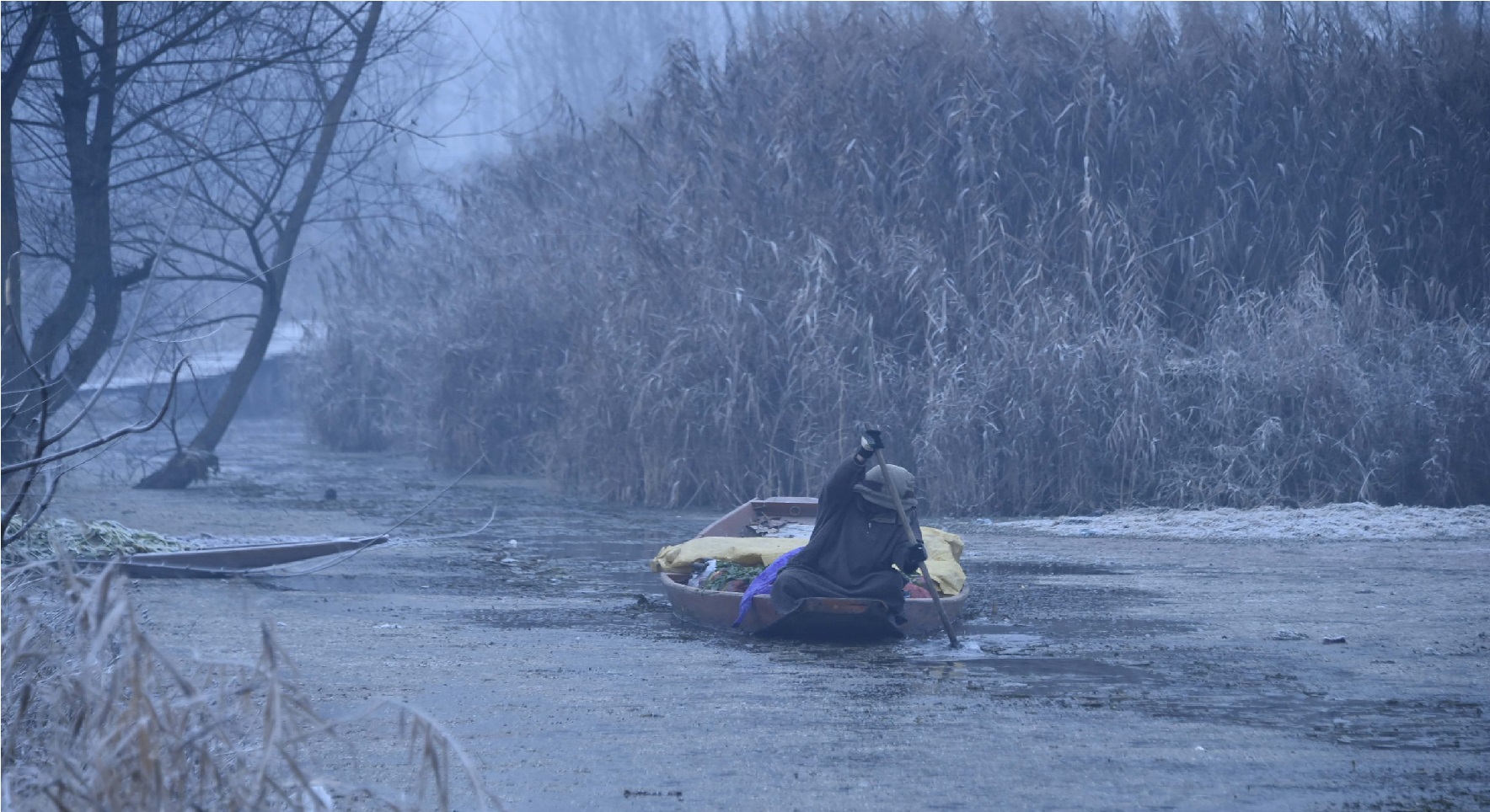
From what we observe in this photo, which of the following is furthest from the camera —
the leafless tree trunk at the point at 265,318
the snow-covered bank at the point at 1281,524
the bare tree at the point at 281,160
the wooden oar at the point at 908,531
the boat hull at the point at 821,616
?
the leafless tree trunk at the point at 265,318

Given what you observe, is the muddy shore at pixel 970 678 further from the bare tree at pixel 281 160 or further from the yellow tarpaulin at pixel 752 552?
the bare tree at pixel 281 160

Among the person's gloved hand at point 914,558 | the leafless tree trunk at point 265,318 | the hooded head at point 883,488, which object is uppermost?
the leafless tree trunk at point 265,318

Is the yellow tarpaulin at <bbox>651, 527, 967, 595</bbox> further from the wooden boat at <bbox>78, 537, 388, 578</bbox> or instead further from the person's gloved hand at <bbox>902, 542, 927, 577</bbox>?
the wooden boat at <bbox>78, 537, 388, 578</bbox>

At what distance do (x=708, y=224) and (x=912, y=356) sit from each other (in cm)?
397

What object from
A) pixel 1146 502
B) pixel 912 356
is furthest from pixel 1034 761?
pixel 912 356

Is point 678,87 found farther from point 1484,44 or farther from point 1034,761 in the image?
point 1034,761

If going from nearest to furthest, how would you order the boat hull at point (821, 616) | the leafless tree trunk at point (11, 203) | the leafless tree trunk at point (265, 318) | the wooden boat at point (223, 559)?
the boat hull at point (821, 616) → the leafless tree trunk at point (11, 203) → the wooden boat at point (223, 559) → the leafless tree trunk at point (265, 318)

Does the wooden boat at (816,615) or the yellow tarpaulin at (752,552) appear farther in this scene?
the yellow tarpaulin at (752,552)

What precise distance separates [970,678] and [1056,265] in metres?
11.7

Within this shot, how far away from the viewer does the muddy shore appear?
6.23 meters

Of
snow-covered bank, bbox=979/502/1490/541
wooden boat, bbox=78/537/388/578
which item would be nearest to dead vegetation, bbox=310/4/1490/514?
snow-covered bank, bbox=979/502/1490/541

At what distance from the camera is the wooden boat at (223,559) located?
11.9 m

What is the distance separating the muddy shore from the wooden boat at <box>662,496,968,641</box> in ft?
0.63

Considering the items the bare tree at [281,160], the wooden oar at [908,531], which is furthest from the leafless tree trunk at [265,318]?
the wooden oar at [908,531]
